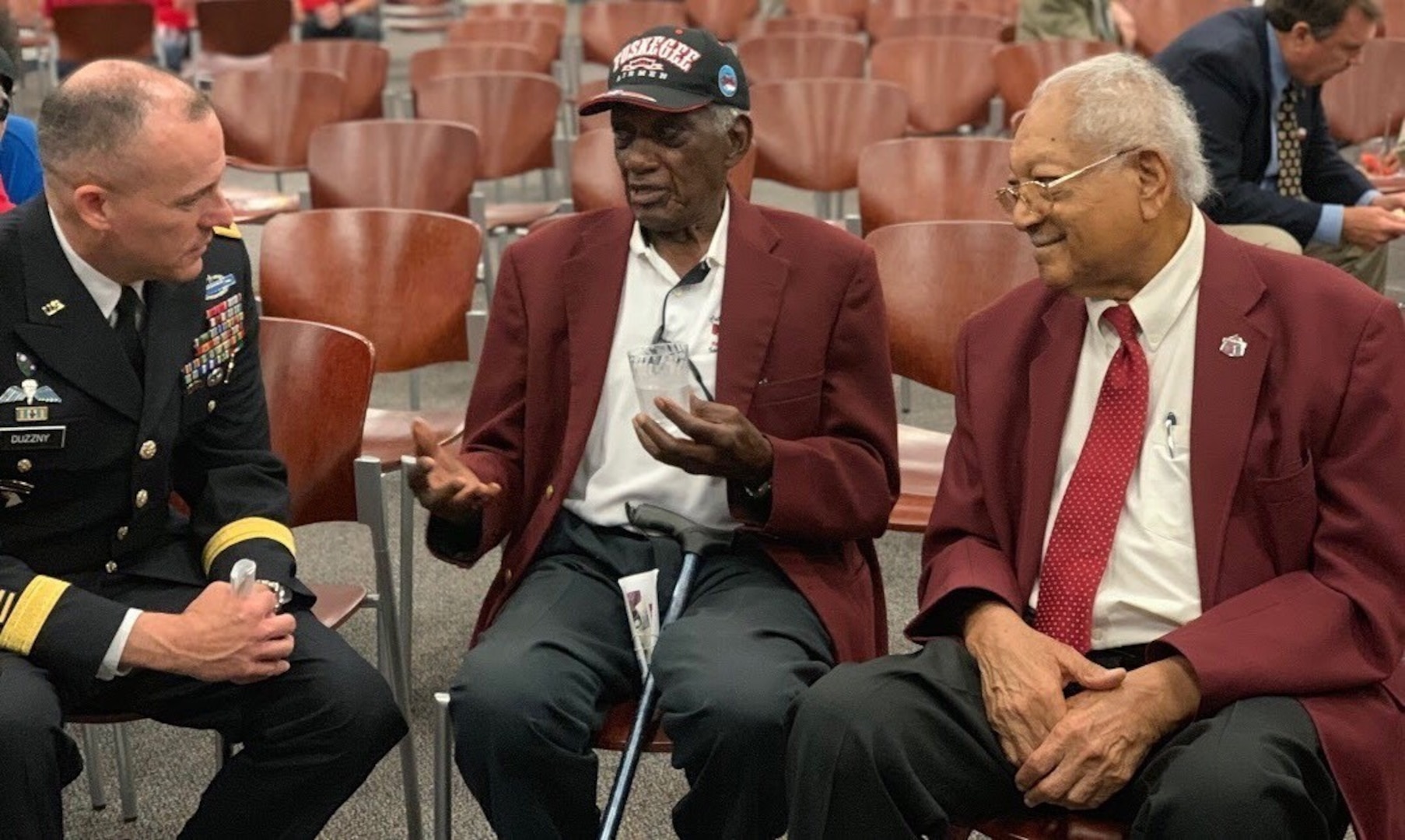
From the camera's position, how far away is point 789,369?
8.67ft

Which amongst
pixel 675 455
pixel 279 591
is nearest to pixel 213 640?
pixel 279 591

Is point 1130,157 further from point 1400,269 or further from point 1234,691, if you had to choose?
point 1400,269

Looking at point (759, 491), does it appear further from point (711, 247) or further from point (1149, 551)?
point (1149, 551)

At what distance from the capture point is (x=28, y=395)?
2.42 m

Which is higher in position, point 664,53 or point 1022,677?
point 664,53

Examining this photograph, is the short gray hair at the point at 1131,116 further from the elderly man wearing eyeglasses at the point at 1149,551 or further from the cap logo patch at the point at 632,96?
the cap logo patch at the point at 632,96

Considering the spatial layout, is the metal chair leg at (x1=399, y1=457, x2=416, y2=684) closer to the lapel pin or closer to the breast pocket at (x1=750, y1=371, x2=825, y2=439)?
the breast pocket at (x1=750, y1=371, x2=825, y2=439)

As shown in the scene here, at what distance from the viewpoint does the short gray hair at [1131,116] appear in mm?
2246

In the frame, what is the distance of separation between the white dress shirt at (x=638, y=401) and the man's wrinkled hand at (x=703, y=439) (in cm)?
19

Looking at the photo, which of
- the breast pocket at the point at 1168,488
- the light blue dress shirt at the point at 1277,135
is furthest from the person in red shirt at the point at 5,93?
the light blue dress shirt at the point at 1277,135

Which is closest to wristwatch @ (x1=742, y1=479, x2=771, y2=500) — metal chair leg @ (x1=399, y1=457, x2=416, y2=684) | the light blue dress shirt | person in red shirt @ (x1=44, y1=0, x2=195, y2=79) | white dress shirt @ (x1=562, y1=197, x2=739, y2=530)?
white dress shirt @ (x1=562, y1=197, x2=739, y2=530)

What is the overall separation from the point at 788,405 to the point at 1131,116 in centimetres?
67

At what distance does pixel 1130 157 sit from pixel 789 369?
2.04 ft

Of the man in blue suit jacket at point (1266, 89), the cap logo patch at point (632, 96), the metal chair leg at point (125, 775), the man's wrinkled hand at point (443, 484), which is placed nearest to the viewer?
the man's wrinkled hand at point (443, 484)
